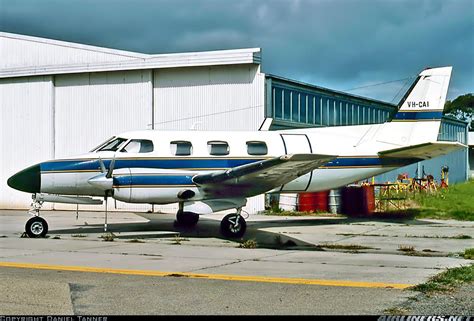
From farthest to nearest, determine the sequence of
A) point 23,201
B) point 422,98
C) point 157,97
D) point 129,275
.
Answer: point 23,201 < point 157,97 < point 422,98 < point 129,275

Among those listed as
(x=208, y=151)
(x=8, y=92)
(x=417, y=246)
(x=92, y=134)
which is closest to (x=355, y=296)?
(x=417, y=246)

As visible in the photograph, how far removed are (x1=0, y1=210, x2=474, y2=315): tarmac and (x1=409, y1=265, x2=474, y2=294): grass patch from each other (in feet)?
0.72

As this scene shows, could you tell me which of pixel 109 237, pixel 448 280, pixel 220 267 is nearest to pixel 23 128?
pixel 109 237

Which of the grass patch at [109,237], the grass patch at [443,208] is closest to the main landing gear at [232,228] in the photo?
the grass patch at [109,237]

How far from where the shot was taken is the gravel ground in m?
7.09

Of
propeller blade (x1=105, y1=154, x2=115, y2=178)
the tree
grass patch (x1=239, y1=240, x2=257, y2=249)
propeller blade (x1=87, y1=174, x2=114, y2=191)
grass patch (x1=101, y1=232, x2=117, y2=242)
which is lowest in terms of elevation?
grass patch (x1=239, y1=240, x2=257, y2=249)

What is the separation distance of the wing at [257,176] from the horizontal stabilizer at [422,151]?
4.67 m

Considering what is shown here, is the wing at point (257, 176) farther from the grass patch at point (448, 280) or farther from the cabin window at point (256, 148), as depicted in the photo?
the grass patch at point (448, 280)

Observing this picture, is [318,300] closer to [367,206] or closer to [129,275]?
[129,275]

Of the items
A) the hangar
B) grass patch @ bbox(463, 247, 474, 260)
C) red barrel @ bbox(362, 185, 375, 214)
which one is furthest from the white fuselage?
grass patch @ bbox(463, 247, 474, 260)

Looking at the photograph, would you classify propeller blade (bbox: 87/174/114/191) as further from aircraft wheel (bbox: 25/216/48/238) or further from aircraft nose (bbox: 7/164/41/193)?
aircraft wheel (bbox: 25/216/48/238)

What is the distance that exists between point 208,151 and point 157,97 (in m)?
10.5

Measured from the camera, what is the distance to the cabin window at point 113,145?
651 inches

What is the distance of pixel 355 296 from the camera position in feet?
26.5
